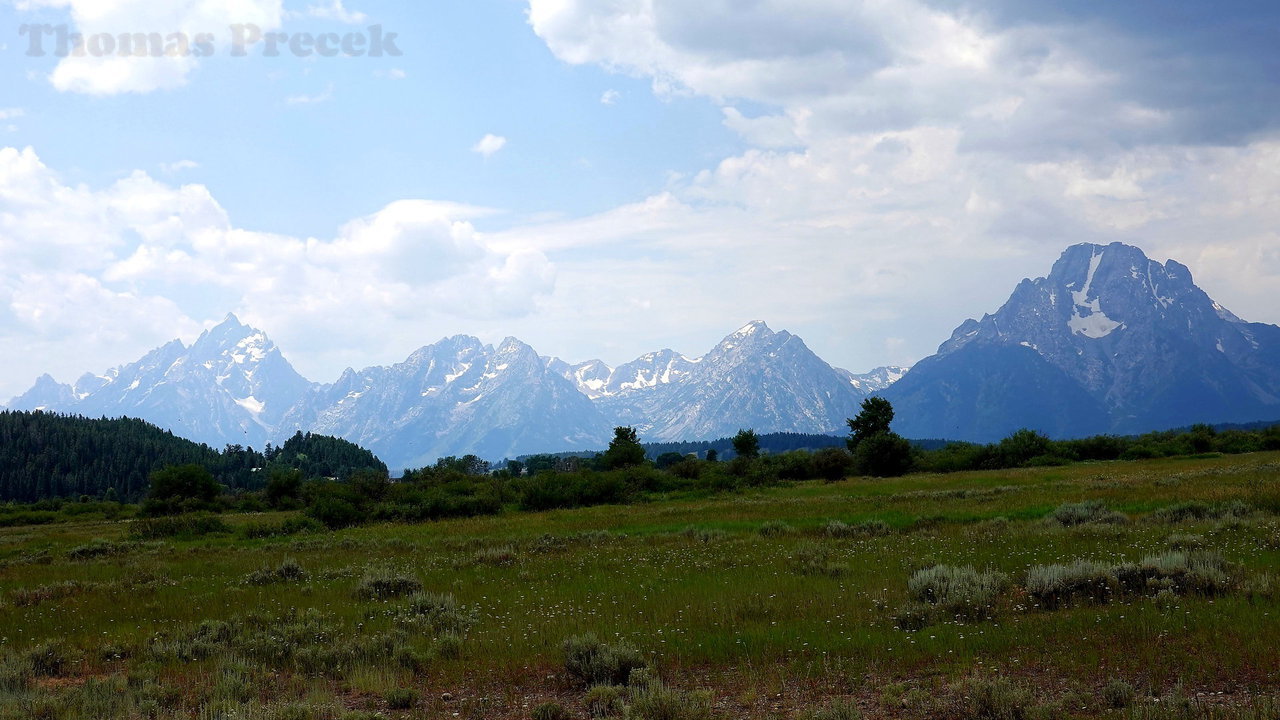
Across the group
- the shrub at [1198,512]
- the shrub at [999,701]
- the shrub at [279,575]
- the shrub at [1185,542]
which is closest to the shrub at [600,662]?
the shrub at [999,701]

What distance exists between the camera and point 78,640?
616 inches

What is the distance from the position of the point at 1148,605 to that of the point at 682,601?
813 centimetres

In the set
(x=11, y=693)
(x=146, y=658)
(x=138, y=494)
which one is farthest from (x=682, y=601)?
(x=138, y=494)

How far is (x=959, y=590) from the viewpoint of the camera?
13820 mm

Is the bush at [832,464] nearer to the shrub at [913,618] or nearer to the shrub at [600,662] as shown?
the shrub at [913,618]

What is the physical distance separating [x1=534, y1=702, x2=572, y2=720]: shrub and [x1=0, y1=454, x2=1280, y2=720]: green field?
35mm

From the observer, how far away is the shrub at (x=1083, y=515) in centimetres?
2281

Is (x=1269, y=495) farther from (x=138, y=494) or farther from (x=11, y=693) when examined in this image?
(x=138, y=494)

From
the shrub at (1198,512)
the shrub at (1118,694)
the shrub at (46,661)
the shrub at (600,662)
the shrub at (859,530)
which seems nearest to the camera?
the shrub at (1118,694)

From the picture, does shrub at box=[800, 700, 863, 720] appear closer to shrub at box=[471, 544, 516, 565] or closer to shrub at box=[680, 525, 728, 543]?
shrub at box=[471, 544, 516, 565]

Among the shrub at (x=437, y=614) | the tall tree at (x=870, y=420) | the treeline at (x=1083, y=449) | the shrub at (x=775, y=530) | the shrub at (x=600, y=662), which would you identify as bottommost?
the treeline at (x=1083, y=449)

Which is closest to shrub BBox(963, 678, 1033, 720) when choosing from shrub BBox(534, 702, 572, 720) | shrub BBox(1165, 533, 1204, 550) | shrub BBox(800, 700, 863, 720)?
shrub BBox(800, 700, 863, 720)

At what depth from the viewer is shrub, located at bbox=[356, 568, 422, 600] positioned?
63.2ft

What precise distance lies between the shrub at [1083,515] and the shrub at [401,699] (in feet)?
62.2
